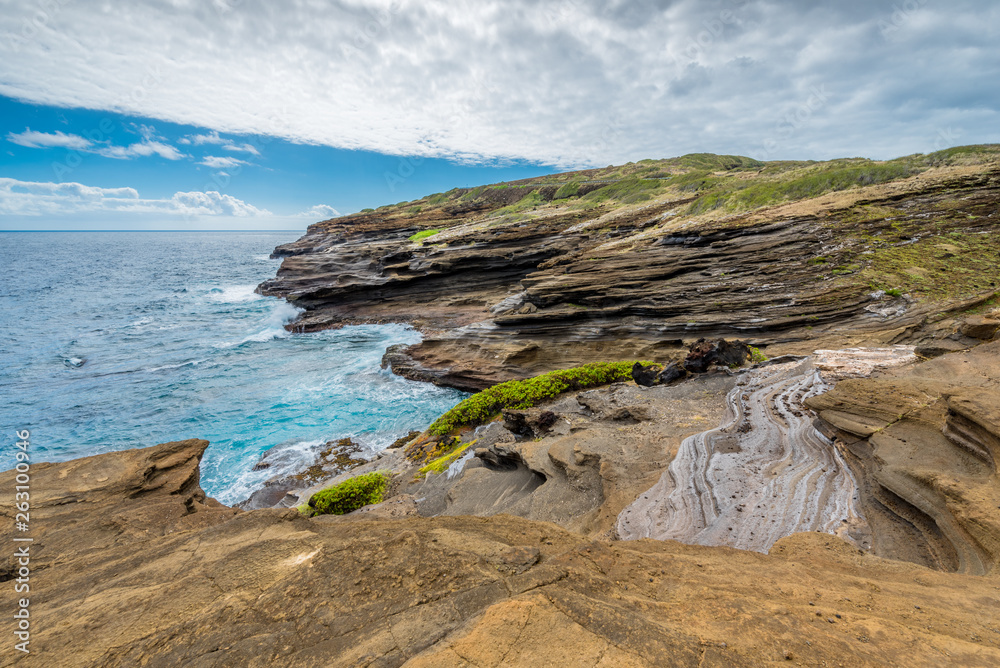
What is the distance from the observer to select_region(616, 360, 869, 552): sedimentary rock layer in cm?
488

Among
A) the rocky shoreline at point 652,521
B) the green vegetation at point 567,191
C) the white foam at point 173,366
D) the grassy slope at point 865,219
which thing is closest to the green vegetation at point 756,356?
the rocky shoreline at point 652,521

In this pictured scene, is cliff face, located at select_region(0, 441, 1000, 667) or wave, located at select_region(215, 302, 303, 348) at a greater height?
cliff face, located at select_region(0, 441, 1000, 667)

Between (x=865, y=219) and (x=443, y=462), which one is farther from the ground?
(x=865, y=219)

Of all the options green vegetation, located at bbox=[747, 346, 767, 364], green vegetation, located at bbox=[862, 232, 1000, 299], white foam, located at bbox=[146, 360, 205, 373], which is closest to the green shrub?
green vegetation, located at bbox=[747, 346, 767, 364]

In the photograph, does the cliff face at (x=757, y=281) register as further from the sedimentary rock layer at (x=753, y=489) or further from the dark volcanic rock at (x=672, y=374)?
the sedimentary rock layer at (x=753, y=489)

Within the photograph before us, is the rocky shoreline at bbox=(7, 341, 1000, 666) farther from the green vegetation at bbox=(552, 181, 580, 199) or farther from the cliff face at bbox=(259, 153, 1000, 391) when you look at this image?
the green vegetation at bbox=(552, 181, 580, 199)

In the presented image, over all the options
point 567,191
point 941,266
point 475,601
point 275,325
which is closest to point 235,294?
point 275,325

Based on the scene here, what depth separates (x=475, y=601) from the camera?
9.84ft

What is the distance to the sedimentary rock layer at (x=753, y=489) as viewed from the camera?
16.0 feet

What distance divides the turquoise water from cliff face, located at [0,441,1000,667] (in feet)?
33.8

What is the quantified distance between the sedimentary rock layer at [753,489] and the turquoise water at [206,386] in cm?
1133

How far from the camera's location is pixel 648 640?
8.14 ft

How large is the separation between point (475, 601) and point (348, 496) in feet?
27.5

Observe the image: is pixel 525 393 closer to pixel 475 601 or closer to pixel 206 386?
pixel 475 601
